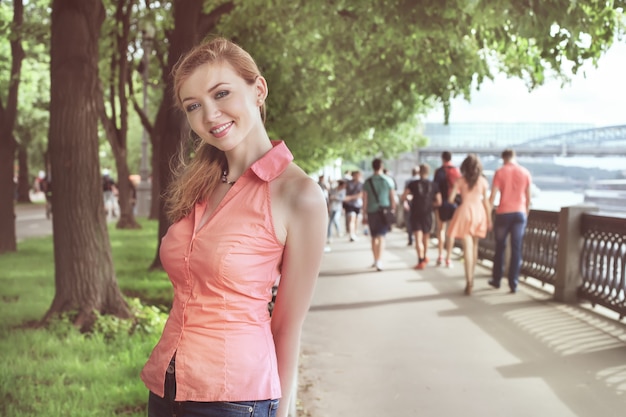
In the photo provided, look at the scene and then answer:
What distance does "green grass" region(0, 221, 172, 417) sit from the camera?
565cm

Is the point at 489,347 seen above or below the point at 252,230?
below

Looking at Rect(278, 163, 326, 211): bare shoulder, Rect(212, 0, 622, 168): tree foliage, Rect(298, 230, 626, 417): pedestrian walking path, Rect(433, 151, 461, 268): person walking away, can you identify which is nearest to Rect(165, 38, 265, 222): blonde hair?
Rect(278, 163, 326, 211): bare shoulder

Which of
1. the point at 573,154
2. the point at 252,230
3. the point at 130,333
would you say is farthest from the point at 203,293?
the point at 573,154

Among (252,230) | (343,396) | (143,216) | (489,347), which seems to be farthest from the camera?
(143,216)

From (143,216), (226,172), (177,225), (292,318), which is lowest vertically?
(143,216)

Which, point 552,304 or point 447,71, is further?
A: point 447,71

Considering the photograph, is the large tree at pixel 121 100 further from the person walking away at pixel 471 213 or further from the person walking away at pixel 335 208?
the person walking away at pixel 471 213

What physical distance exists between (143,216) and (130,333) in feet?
91.3

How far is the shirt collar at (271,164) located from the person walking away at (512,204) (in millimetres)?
9547

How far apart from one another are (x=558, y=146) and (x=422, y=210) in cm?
7982

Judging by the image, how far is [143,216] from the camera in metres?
35.3

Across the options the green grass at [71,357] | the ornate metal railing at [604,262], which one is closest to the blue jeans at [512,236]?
the ornate metal railing at [604,262]

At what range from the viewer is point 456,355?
299 inches

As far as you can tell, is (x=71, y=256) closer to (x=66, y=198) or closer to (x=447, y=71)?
(x=66, y=198)
